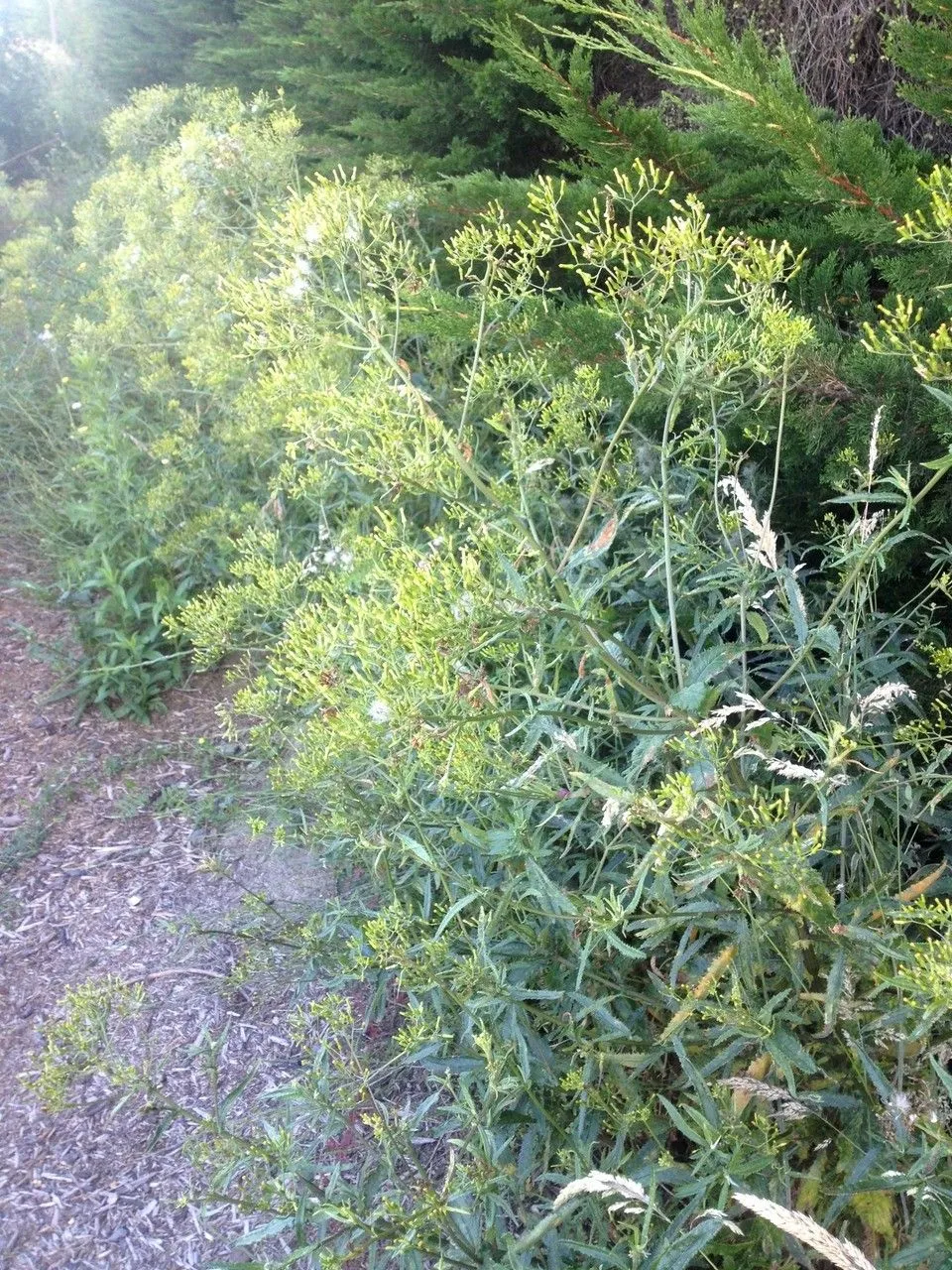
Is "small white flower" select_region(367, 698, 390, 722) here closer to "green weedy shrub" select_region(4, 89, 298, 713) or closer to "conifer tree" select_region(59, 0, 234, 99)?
"green weedy shrub" select_region(4, 89, 298, 713)

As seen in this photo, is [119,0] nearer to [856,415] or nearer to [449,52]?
[449,52]

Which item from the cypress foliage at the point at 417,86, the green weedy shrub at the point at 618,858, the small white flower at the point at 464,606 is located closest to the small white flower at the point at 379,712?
the green weedy shrub at the point at 618,858

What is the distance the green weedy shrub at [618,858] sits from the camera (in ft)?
5.25

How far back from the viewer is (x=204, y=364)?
12.4 ft

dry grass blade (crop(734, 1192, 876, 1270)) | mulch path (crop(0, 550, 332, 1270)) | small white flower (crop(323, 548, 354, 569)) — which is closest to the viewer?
dry grass blade (crop(734, 1192, 876, 1270))

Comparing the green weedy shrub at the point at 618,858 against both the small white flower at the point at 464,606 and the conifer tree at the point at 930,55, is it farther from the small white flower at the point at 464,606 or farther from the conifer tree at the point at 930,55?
the conifer tree at the point at 930,55

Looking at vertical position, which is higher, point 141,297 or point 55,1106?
point 141,297

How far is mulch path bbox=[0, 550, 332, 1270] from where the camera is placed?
2363 millimetres

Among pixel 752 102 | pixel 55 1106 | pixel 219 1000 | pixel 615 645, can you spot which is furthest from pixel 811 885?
pixel 219 1000

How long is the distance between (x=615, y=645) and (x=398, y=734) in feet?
1.32

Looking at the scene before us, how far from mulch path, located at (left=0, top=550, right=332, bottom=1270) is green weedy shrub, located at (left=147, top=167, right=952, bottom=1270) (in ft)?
0.94

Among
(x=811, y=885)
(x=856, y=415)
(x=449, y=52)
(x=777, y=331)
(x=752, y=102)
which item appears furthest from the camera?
(x=449, y=52)

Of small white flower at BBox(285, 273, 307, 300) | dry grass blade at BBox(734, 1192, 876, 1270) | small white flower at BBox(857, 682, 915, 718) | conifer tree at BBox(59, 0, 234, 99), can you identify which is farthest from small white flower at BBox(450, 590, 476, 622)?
conifer tree at BBox(59, 0, 234, 99)

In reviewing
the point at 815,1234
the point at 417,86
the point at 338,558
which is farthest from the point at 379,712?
the point at 417,86
